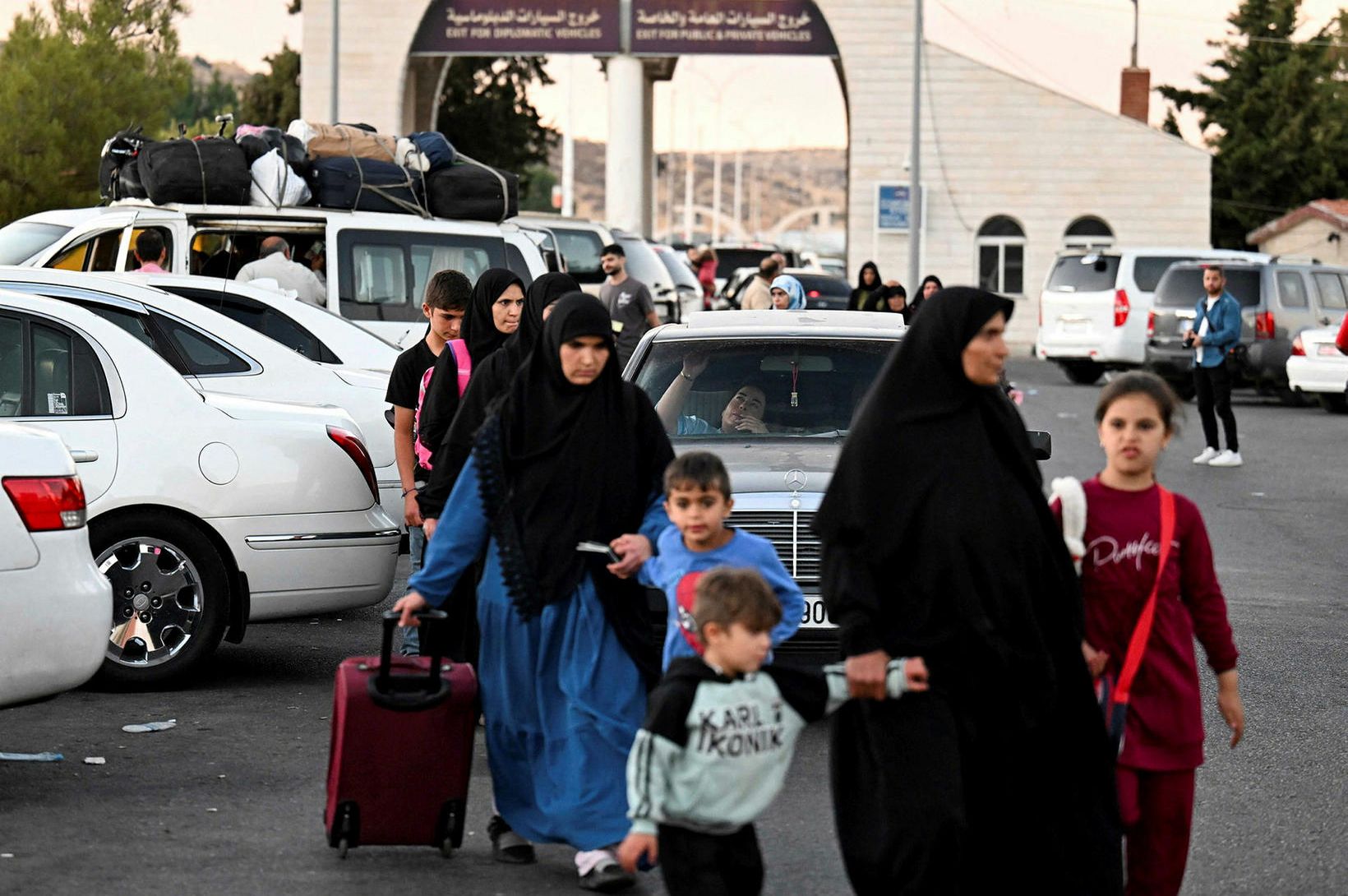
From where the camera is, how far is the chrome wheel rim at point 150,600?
8266mm

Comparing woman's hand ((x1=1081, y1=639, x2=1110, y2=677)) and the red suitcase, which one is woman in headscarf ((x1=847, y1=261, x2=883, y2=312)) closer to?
the red suitcase

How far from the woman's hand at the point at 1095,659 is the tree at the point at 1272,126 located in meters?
60.9

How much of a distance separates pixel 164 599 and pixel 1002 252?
42.3 metres

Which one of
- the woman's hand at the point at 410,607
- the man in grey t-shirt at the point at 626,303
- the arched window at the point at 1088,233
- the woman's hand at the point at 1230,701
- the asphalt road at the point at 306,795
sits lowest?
the asphalt road at the point at 306,795

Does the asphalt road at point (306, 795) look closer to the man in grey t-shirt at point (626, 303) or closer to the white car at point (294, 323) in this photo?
the white car at point (294, 323)

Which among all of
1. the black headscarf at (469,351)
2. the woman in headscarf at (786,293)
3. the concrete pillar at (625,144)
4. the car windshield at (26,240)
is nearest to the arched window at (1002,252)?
the concrete pillar at (625,144)

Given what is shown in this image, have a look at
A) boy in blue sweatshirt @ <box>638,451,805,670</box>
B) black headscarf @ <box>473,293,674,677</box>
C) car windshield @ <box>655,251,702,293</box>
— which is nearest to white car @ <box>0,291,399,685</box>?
black headscarf @ <box>473,293,674,677</box>

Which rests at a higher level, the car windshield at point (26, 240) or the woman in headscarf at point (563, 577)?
the car windshield at point (26, 240)

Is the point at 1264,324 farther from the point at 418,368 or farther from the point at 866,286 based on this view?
the point at 418,368

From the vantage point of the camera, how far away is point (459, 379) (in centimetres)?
782

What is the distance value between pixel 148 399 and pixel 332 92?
25.8 meters

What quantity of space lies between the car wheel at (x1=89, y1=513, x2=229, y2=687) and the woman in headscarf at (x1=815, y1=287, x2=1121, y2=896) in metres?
4.40

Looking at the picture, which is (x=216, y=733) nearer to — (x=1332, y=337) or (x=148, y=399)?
(x=148, y=399)

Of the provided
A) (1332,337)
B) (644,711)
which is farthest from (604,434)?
A: (1332,337)
